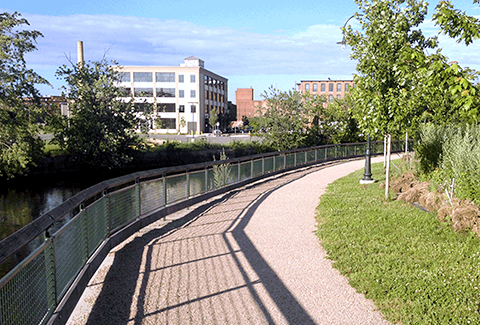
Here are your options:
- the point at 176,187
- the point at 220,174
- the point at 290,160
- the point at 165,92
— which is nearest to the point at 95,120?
the point at 290,160

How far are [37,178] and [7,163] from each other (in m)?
6.09

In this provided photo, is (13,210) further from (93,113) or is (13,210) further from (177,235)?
(177,235)

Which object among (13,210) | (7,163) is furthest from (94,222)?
(7,163)

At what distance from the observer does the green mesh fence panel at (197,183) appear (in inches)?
472

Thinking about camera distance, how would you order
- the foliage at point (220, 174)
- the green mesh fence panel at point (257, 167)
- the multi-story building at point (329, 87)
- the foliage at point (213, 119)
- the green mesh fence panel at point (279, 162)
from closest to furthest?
the foliage at point (220, 174)
the green mesh fence panel at point (257, 167)
the green mesh fence panel at point (279, 162)
the foliage at point (213, 119)
the multi-story building at point (329, 87)

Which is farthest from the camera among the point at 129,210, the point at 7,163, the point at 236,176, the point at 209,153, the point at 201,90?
the point at 201,90

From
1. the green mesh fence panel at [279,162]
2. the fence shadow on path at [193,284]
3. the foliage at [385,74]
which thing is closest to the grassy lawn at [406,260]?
the fence shadow on path at [193,284]

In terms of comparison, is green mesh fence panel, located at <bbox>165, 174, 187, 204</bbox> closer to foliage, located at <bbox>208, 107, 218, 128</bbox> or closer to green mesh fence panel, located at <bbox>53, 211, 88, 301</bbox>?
green mesh fence panel, located at <bbox>53, 211, 88, 301</bbox>

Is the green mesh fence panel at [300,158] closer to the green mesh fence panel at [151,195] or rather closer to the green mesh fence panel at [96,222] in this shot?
the green mesh fence panel at [151,195]

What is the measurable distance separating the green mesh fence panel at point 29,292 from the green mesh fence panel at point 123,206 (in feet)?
10.2

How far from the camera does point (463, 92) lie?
21.0 ft

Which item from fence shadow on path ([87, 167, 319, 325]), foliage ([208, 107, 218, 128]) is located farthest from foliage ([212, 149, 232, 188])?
foliage ([208, 107, 218, 128])

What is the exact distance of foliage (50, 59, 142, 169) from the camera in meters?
30.9

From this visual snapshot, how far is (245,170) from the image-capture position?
55.8 feet
